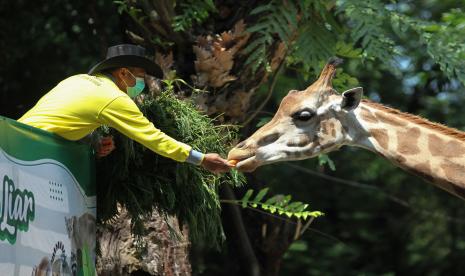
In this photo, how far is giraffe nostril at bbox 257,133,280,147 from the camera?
675 cm

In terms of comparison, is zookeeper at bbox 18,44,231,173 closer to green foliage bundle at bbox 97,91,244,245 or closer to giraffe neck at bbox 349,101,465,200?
green foliage bundle at bbox 97,91,244,245

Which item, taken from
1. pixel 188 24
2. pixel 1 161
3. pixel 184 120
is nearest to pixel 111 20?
pixel 188 24

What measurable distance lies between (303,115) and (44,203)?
1.96 m

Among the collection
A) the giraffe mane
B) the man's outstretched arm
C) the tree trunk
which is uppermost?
the man's outstretched arm

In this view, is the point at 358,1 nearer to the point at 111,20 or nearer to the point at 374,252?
the point at 111,20

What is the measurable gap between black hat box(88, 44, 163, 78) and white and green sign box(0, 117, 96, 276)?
1.89 feet

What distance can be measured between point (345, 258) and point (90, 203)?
9850 mm

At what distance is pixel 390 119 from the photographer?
6.89 meters

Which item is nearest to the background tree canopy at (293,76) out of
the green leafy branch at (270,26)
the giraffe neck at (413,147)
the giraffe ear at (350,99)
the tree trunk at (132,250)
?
the green leafy branch at (270,26)

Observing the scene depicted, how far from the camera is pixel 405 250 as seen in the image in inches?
653

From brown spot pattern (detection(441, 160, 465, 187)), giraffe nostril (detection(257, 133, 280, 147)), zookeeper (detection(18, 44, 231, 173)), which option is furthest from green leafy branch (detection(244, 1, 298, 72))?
zookeeper (detection(18, 44, 231, 173))

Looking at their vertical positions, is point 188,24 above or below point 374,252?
above

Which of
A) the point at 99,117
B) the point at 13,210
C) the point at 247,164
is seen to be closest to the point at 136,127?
the point at 99,117

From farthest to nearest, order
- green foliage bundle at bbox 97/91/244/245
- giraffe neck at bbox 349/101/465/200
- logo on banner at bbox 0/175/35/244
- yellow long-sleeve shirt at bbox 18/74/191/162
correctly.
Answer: giraffe neck at bbox 349/101/465/200
green foliage bundle at bbox 97/91/244/245
yellow long-sleeve shirt at bbox 18/74/191/162
logo on banner at bbox 0/175/35/244
